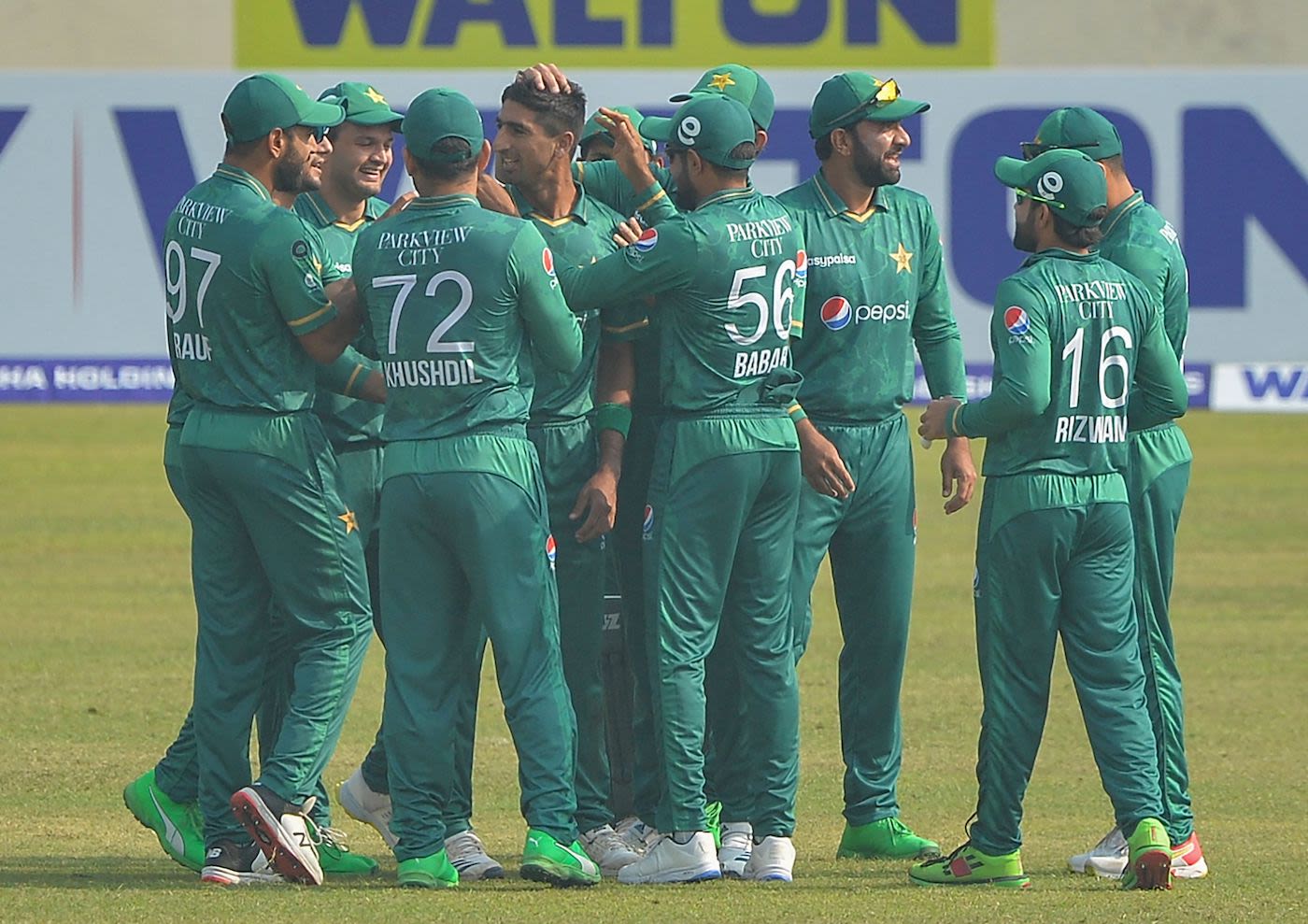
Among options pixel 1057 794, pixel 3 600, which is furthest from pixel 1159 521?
pixel 3 600

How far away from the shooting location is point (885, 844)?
7723mm

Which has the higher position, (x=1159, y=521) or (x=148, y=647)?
(x=1159, y=521)

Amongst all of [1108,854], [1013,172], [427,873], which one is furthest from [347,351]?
[1108,854]

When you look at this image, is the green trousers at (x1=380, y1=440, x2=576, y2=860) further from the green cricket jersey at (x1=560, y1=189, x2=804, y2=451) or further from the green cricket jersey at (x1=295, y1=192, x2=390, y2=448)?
the green cricket jersey at (x1=295, y1=192, x2=390, y2=448)

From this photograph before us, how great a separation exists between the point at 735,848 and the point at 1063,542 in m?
1.43

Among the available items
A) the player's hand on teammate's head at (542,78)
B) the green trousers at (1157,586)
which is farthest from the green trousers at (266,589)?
the green trousers at (1157,586)

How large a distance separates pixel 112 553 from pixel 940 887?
9.87 meters

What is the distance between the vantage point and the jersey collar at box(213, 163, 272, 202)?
7117 mm

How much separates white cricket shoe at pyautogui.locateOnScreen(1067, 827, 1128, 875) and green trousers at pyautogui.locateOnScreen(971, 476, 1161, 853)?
348mm

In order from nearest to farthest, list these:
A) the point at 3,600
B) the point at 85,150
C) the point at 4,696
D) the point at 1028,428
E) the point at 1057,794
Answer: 1. the point at 1028,428
2. the point at 1057,794
3. the point at 4,696
4. the point at 3,600
5. the point at 85,150

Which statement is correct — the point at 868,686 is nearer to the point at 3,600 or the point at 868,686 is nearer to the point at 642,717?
the point at 642,717

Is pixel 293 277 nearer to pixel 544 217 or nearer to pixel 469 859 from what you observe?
pixel 544 217

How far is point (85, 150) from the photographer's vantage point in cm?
2420

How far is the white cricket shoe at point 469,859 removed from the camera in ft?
23.3
